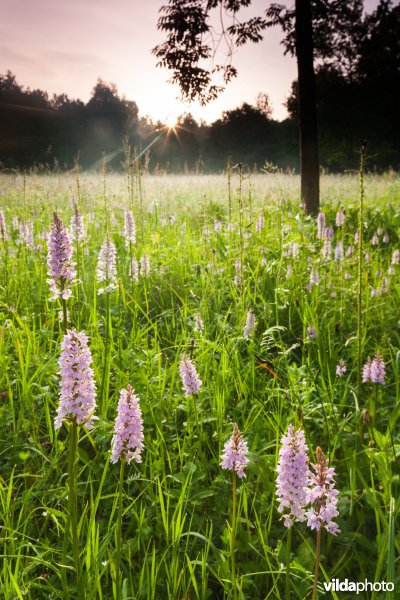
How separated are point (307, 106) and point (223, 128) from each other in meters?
66.9

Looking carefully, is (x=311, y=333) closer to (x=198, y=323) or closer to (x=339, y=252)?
(x=198, y=323)

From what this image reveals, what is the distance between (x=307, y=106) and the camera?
8742 millimetres

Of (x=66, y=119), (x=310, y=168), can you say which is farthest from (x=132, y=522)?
(x=66, y=119)

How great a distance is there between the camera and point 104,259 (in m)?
2.60

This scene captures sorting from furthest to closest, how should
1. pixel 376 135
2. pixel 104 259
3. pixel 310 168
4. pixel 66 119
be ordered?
pixel 66 119 < pixel 376 135 < pixel 310 168 < pixel 104 259

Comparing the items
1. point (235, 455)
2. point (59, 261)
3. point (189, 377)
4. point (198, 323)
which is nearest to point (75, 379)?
point (59, 261)

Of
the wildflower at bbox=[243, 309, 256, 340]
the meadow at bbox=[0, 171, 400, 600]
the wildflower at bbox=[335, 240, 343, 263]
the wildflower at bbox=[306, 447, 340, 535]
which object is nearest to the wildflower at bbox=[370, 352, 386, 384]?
the meadow at bbox=[0, 171, 400, 600]

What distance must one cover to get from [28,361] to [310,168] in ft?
24.9

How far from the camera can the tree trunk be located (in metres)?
8.40

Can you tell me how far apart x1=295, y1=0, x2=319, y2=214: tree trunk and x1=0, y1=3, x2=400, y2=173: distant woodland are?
24.7 m

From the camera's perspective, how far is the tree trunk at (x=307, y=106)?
840cm

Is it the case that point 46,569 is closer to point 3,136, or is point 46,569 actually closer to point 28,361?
point 28,361

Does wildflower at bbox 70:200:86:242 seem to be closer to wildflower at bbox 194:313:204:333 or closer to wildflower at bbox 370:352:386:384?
wildflower at bbox 194:313:204:333

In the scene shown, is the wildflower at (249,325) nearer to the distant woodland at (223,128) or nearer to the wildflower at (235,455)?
the wildflower at (235,455)
